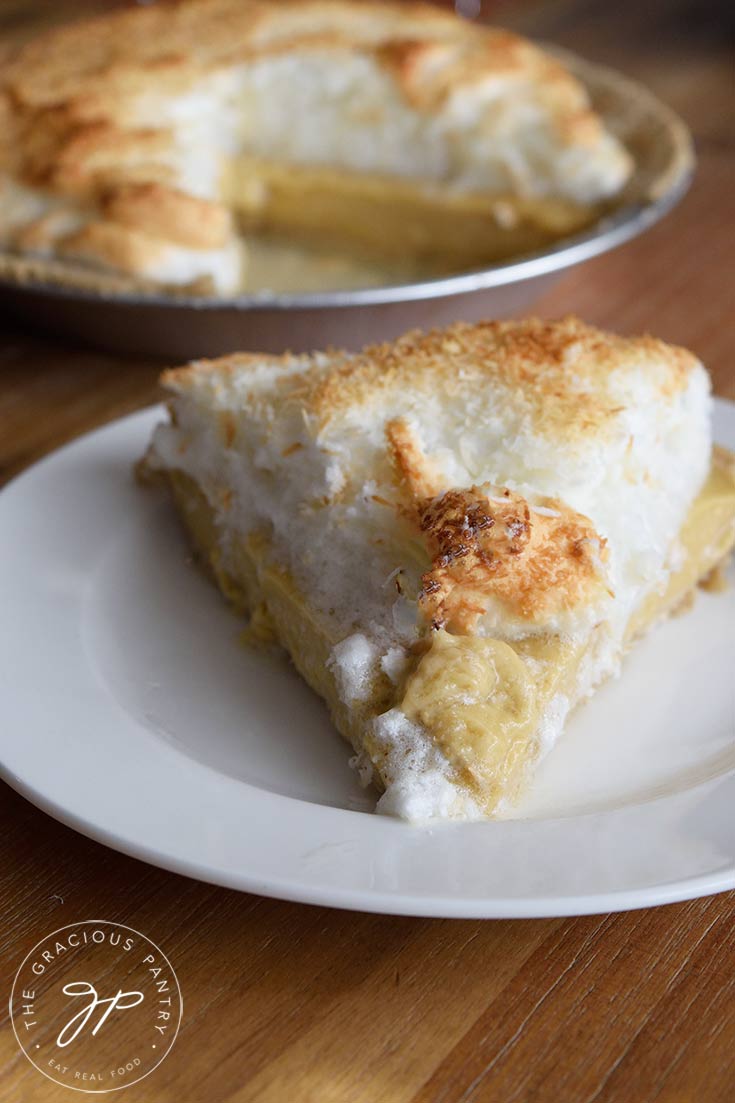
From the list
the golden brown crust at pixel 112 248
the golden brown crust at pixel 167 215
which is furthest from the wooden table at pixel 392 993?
the golden brown crust at pixel 167 215

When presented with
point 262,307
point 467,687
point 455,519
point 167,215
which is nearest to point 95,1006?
point 467,687

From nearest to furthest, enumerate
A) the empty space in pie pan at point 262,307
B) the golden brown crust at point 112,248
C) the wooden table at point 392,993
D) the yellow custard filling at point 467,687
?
the wooden table at point 392,993
the yellow custard filling at point 467,687
the empty space in pie pan at point 262,307
the golden brown crust at point 112,248

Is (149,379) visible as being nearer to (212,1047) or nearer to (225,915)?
(225,915)

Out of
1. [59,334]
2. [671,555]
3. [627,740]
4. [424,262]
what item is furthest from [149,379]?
[627,740]

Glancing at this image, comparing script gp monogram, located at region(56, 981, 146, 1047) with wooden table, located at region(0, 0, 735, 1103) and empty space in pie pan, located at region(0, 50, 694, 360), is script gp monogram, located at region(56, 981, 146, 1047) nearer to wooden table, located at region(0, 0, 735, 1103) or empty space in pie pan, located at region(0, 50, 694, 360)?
wooden table, located at region(0, 0, 735, 1103)

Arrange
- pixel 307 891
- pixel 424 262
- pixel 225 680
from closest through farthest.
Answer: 1. pixel 307 891
2. pixel 225 680
3. pixel 424 262

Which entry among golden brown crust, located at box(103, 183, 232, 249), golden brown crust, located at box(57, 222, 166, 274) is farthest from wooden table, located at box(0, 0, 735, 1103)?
golden brown crust, located at box(103, 183, 232, 249)

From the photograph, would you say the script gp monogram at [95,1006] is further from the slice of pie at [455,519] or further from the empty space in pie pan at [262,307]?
the empty space in pie pan at [262,307]
